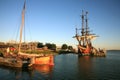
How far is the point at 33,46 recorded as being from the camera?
11731 centimetres

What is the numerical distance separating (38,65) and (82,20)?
74808mm

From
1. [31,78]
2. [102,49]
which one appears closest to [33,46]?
[102,49]

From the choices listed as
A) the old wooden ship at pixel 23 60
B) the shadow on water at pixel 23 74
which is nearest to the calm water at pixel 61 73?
the shadow on water at pixel 23 74

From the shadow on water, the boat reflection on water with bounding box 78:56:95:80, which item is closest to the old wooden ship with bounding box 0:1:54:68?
the shadow on water

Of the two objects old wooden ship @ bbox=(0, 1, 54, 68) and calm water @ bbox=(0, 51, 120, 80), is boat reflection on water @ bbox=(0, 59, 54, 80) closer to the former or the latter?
calm water @ bbox=(0, 51, 120, 80)

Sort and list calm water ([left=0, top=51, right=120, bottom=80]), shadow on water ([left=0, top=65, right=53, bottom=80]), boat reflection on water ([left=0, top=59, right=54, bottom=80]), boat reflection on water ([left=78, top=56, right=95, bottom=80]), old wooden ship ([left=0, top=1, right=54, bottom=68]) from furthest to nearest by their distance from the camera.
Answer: old wooden ship ([left=0, top=1, right=54, bottom=68]) → boat reflection on water ([left=78, top=56, right=95, bottom=80]) → calm water ([left=0, top=51, right=120, bottom=80]) → boat reflection on water ([left=0, top=59, right=54, bottom=80]) → shadow on water ([left=0, top=65, right=53, bottom=80])

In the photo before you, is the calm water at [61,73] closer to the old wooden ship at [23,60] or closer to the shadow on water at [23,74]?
the shadow on water at [23,74]

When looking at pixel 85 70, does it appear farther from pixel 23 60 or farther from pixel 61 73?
pixel 23 60

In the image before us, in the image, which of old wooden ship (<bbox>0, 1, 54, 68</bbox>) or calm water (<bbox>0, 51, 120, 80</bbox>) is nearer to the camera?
calm water (<bbox>0, 51, 120, 80</bbox>)

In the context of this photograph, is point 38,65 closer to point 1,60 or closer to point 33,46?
point 1,60

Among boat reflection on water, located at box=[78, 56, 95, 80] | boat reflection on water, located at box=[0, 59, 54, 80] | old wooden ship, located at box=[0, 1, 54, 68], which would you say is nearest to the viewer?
boat reflection on water, located at box=[0, 59, 54, 80]

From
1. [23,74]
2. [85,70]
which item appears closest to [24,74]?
[23,74]

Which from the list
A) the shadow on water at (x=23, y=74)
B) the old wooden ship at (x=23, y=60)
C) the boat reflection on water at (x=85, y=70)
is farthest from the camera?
the old wooden ship at (x=23, y=60)

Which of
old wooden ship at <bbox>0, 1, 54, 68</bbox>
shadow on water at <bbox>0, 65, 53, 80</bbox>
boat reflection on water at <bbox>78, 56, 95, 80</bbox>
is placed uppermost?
old wooden ship at <bbox>0, 1, 54, 68</bbox>
